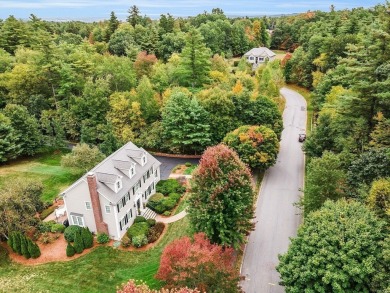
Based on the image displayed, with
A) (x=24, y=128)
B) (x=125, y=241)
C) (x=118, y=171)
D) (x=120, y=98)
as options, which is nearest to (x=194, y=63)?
(x=120, y=98)

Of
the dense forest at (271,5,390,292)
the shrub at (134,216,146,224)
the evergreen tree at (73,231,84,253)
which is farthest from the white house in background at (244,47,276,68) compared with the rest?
the evergreen tree at (73,231,84,253)

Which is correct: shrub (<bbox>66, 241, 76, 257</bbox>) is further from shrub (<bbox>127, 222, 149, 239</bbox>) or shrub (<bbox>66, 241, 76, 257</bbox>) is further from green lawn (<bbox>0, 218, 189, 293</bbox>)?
shrub (<bbox>127, 222, 149, 239</bbox>)

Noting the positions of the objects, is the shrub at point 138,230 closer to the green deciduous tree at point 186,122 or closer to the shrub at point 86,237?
the shrub at point 86,237

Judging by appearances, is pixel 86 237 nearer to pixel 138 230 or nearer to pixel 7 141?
pixel 138 230

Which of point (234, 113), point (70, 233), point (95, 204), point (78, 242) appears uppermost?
point (234, 113)

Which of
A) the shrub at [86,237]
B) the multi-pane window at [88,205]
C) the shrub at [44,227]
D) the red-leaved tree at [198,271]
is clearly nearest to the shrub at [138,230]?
the shrub at [86,237]

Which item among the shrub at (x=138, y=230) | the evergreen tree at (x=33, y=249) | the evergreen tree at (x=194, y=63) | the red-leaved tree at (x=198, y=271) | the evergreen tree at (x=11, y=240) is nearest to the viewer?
the red-leaved tree at (x=198, y=271)
